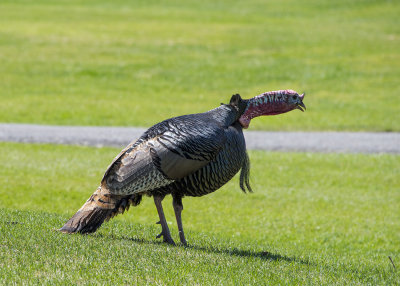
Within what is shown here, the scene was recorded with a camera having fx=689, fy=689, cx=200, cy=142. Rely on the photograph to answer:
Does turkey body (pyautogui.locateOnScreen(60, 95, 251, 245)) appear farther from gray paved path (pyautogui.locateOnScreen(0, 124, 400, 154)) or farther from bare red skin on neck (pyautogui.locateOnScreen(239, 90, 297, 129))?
gray paved path (pyautogui.locateOnScreen(0, 124, 400, 154))

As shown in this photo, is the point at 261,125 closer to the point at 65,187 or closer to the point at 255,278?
the point at 65,187

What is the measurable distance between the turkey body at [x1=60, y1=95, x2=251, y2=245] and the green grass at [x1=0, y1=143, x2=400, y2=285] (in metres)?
0.33

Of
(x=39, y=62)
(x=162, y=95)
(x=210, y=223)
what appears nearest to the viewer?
(x=210, y=223)

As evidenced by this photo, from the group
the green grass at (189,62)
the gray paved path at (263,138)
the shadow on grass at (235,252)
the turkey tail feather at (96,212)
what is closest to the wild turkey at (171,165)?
the turkey tail feather at (96,212)

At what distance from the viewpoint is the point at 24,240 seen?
611cm

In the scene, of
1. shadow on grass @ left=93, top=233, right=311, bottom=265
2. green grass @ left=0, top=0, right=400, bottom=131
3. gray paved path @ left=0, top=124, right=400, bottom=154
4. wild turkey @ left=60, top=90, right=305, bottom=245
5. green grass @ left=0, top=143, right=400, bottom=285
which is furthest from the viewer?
green grass @ left=0, top=0, right=400, bottom=131

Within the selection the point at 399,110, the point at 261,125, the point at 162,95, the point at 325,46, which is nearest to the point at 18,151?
the point at 261,125

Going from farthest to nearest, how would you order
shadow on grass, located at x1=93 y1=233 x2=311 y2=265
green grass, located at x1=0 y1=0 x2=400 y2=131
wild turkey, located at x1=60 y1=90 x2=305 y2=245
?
green grass, located at x1=0 y1=0 x2=400 y2=131 < shadow on grass, located at x1=93 y1=233 x2=311 y2=265 < wild turkey, located at x1=60 y1=90 x2=305 y2=245

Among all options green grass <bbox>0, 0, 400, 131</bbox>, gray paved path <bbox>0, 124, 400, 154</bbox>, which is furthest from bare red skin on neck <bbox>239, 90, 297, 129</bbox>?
green grass <bbox>0, 0, 400, 131</bbox>

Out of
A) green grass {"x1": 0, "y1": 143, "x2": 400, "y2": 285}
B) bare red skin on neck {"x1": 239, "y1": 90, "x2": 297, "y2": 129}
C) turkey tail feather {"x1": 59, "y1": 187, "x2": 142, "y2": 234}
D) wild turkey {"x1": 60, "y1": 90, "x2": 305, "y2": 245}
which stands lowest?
green grass {"x1": 0, "y1": 143, "x2": 400, "y2": 285}

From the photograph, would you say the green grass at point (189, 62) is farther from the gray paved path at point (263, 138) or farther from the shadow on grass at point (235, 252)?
the shadow on grass at point (235, 252)

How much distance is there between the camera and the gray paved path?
1512 cm

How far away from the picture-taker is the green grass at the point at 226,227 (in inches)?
219

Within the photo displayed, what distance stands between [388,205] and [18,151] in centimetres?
731
